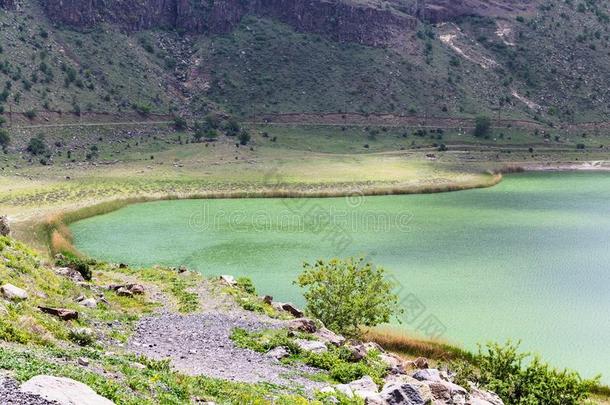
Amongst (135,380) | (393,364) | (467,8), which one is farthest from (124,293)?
(467,8)

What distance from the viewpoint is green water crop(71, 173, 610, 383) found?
28219 millimetres

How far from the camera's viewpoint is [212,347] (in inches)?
721

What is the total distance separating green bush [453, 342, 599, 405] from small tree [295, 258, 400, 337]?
5.19 m

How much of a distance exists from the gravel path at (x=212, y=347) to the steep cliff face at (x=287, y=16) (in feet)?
350

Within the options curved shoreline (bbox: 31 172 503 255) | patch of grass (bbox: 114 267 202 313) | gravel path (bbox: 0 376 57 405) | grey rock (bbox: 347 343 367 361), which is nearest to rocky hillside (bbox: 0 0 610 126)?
curved shoreline (bbox: 31 172 503 255)

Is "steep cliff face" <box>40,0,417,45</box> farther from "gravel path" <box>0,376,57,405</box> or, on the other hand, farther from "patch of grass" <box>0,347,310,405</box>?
"gravel path" <box>0,376,57,405</box>

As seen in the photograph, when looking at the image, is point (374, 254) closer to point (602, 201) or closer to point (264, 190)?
point (264, 190)

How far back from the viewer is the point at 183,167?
76.0 meters

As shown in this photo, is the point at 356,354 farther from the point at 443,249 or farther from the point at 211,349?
the point at 443,249

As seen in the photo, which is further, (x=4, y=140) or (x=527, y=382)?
(x=4, y=140)

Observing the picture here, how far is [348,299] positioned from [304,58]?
319 feet

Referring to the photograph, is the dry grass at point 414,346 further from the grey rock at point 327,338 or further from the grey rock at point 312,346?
the grey rock at point 312,346

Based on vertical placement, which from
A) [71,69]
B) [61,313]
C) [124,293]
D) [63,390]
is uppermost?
[71,69]

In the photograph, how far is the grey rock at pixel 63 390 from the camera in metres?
9.60
